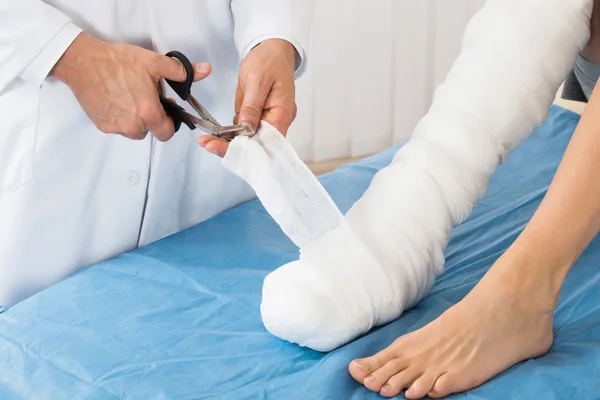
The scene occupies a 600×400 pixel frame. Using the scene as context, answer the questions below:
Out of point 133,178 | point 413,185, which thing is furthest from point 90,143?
point 413,185

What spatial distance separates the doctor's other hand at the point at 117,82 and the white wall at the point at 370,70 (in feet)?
5.04

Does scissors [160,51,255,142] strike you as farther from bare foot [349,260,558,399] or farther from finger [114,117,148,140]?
bare foot [349,260,558,399]

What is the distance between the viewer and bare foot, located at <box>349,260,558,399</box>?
3.29ft

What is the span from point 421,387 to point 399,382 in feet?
0.09

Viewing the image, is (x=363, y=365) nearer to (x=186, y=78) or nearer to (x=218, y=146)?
(x=218, y=146)

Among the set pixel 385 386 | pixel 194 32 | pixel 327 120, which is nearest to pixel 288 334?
pixel 385 386

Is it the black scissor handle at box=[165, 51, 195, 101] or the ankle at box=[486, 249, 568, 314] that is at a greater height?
the black scissor handle at box=[165, 51, 195, 101]

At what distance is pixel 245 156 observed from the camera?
1.08 m

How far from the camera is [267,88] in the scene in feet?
3.92

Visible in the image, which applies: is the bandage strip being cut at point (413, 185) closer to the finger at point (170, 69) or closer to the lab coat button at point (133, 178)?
the finger at point (170, 69)

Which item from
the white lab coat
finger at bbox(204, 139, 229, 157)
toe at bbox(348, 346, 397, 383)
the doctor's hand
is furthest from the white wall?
toe at bbox(348, 346, 397, 383)

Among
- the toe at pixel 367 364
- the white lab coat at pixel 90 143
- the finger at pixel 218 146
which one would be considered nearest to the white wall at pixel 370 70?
the white lab coat at pixel 90 143

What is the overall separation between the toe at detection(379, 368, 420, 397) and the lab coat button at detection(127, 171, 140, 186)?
1.75 feet

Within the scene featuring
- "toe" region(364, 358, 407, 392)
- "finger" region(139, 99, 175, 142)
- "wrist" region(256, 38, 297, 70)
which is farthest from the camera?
"wrist" region(256, 38, 297, 70)
